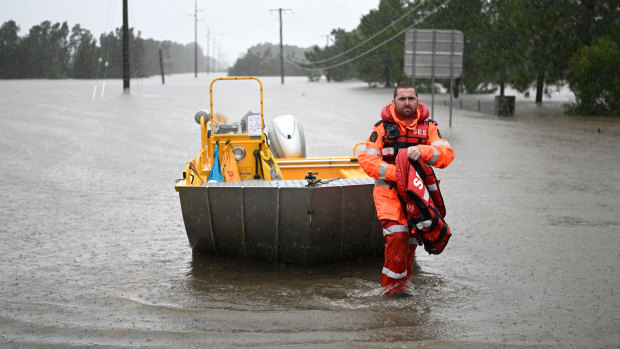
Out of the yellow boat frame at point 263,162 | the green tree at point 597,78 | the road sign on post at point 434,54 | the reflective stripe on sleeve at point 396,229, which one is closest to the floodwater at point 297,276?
the reflective stripe on sleeve at point 396,229

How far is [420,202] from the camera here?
18.8 feet

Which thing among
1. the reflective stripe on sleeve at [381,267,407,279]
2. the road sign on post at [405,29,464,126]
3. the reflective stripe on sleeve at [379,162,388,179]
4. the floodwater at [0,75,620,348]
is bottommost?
the floodwater at [0,75,620,348]

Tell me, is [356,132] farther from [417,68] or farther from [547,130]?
[547,130]

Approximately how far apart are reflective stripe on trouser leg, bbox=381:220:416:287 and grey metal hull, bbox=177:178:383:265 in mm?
1076

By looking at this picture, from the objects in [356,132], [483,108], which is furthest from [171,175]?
[483,108]

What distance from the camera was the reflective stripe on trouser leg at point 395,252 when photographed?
581 cm

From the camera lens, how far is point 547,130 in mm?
23359

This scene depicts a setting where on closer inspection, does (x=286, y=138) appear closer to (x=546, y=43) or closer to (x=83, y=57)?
(x=546, y=43)

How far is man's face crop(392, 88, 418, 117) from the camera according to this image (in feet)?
19.1

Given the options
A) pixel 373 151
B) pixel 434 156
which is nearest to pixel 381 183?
pixel 373 151

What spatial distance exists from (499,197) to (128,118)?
19.3 meters

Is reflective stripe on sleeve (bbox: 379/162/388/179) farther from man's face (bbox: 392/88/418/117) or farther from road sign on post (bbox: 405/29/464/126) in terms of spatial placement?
road sign on post (bbox: 405/29/464/126)

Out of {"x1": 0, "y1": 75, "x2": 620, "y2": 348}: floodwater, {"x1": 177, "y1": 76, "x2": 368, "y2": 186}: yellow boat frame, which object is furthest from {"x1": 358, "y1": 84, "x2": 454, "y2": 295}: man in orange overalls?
{"x1": 177, "y1": 76, "x2": 368, "y2": 186}: yellow boat frame

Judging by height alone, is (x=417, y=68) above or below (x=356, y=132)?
above
